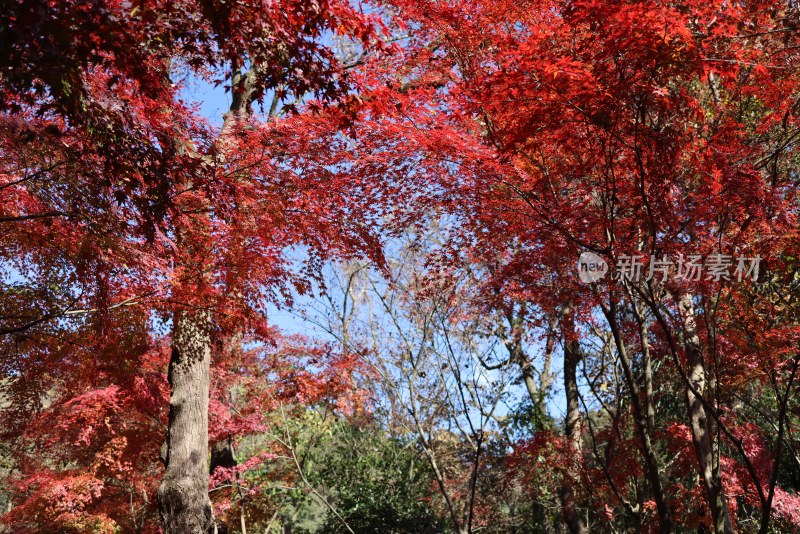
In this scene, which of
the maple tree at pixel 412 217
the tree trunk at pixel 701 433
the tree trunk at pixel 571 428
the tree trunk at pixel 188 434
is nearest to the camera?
the maple tree at pixel 412 217

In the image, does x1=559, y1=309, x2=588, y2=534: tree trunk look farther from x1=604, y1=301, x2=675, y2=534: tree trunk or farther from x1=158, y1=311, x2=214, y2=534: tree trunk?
x1=158, y1=311, x2=214, y2=534: tree trunk

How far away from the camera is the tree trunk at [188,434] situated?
668 cm

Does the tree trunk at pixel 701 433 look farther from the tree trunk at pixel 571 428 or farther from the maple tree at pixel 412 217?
the tree trunk at pixel 571 428

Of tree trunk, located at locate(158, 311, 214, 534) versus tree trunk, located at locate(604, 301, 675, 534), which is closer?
tree trunk, located at locate(604, 301, 675, 534)

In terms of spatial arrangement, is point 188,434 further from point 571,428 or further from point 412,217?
point 571,428

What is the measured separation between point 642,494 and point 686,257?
2735 mm

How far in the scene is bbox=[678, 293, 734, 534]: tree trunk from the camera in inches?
229

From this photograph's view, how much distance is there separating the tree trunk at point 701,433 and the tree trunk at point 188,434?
5.17 m

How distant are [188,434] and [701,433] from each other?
558cm

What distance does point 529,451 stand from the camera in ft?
31.6

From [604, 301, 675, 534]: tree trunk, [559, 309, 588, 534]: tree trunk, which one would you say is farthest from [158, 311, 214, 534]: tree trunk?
[559, 309, 588, 534]: tree trunk

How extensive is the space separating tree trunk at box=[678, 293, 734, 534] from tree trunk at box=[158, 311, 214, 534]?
517 cm

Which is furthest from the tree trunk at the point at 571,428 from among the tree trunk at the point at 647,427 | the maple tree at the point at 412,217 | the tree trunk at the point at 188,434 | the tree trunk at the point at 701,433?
the tree trunk at the point at 188,434

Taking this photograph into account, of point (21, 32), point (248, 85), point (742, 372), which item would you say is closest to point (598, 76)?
point (21, 32)
